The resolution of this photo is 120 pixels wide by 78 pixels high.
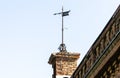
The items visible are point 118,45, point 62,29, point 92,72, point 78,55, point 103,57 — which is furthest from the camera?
point 62,29

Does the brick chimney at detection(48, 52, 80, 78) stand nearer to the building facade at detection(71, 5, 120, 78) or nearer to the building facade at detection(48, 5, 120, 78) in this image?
the building facade at detection(48, 5, 120, 78)

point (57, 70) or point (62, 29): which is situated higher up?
point (62, 29)

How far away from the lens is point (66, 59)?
21.2m

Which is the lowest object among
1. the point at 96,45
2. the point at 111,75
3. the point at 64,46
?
the point at 111,75

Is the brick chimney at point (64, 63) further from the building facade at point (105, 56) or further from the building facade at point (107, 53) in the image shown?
the building facade at point (107, 53)

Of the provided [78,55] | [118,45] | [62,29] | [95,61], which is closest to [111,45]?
[118,45]

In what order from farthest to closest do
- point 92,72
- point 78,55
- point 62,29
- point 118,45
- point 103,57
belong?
point 62,29 → point 78,55 → point 92,72 → point 103,57 → point 118,45

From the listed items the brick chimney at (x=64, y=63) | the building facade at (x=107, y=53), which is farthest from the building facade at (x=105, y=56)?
A: the brick chimney at (x=64, y=63)

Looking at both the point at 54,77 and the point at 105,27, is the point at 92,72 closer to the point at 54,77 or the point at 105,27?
the point at 105,27

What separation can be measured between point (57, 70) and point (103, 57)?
8185mm

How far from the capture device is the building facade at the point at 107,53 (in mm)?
12711

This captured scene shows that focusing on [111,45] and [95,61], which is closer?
[111,45]

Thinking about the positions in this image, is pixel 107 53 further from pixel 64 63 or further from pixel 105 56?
pixel 64 63

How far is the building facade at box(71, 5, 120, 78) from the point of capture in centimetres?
1271
